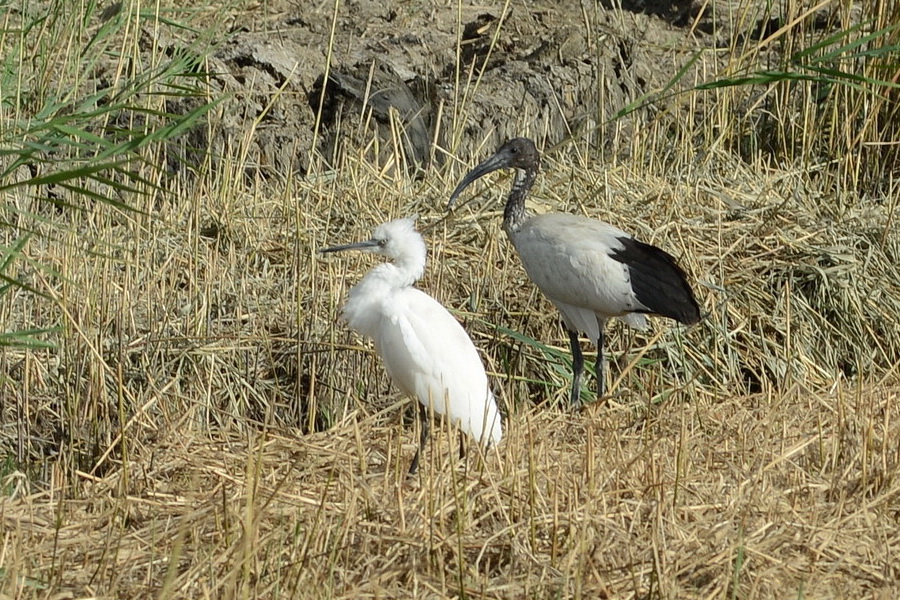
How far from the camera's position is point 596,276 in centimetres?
545

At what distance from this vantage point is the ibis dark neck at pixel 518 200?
5.82m

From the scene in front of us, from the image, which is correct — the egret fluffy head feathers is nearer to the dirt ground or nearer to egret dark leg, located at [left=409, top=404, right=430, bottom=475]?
egret dark leg, located at [left=409, top=404, right=430, bottom=475]

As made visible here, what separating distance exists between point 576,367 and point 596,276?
373 millimetres

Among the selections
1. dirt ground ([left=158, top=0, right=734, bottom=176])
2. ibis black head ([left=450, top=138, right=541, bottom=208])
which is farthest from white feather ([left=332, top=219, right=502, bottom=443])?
dirt ground ([left=158, top=0, right=734, bottom=176])

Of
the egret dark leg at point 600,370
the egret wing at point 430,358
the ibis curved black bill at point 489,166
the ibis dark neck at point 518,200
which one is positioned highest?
the ibis curved black bill at point 489,166

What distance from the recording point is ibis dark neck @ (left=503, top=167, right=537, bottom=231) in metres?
5.82

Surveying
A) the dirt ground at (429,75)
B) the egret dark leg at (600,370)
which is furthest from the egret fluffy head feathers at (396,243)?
the dirt ground at (429,75)

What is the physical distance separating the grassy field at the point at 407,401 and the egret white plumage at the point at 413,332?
213mm

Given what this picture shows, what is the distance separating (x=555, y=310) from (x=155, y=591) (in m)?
3.15

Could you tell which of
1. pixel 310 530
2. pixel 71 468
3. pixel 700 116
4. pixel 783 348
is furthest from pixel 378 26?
pixel 310 530

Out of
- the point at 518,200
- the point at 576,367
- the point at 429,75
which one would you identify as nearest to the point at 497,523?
the point at 576,367

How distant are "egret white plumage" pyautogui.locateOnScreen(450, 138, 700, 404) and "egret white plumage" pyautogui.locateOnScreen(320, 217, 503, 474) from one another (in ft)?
3.13

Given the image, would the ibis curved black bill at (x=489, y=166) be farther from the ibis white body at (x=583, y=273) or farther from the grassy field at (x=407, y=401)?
the ibis white body at (x=583, y=273)

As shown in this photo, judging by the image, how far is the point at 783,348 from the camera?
5.53 metres
